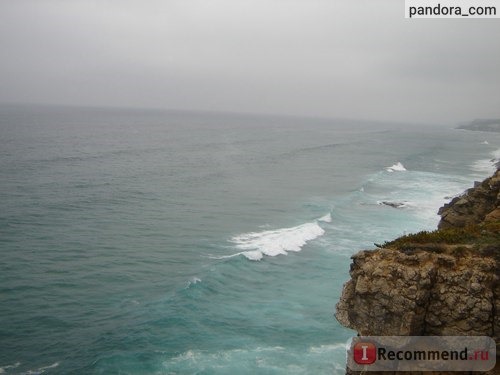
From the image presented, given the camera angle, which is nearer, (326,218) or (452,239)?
(452,239)

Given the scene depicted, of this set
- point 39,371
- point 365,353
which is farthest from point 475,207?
point 39,371

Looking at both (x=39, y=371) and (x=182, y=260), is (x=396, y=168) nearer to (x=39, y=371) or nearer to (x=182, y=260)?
(x=182, y=260)

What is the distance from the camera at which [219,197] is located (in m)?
74.6

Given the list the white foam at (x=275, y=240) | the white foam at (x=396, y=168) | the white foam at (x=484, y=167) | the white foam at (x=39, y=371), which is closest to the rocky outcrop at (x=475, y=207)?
the white foam at (x=275, y=240)

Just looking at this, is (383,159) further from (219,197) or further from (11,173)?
(11,173)

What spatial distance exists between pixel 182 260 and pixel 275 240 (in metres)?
12.3

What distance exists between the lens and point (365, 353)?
18.5 m

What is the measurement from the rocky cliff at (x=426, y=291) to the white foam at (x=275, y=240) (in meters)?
28.9

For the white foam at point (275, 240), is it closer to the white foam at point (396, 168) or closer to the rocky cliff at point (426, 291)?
the rocky cliff at point (426, 291)

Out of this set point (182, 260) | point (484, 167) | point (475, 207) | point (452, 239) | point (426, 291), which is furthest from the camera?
point (484, 167)

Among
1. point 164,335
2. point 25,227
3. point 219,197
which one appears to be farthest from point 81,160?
point 164,335

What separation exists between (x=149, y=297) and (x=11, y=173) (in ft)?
183

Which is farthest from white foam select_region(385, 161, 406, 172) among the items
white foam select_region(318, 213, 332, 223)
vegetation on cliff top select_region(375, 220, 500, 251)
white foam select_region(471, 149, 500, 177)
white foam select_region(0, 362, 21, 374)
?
white foam select_region(0, 362, 21, 374)

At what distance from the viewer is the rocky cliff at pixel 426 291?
17453mm
